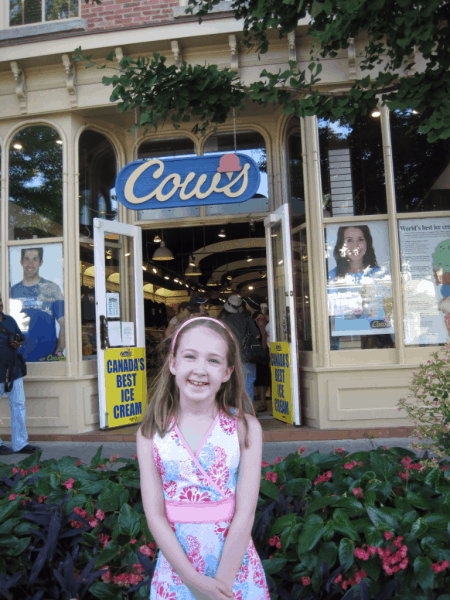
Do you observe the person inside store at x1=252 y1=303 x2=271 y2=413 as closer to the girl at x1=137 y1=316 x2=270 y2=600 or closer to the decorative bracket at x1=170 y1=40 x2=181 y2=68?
the decorative bracket at x1=170 y1=40 x2=181 y2=68

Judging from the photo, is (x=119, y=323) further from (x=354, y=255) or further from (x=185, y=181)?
(x=354, y=255)

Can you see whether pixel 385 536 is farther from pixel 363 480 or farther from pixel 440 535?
pixel 363 480

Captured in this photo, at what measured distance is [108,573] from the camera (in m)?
2.13

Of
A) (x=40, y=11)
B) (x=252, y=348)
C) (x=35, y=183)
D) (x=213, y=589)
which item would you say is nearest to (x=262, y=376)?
(x=252, y=348)

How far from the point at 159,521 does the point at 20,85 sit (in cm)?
704

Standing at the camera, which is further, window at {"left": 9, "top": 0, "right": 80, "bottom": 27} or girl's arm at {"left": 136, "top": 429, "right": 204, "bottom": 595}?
window at {"left": 9, "top": 0, "right": 80, "bottom": 27}

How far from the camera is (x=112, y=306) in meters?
7.08

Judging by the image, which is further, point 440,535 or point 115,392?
point 115,392

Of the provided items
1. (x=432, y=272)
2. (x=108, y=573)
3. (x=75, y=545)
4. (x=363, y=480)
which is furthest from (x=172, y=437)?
(x=432, y=272)

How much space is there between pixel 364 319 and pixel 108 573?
5060mm

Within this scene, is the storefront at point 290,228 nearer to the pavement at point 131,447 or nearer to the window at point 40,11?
the pavement at point 131,447

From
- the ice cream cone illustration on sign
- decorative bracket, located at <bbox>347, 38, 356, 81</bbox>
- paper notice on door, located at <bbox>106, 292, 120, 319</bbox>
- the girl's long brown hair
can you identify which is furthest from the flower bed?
decorative bracket, located at <bbox>347, 38, 356, 81</bbox>

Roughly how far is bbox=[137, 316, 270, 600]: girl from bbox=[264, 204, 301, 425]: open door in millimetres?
4977

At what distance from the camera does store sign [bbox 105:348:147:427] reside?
6.80 m
